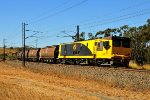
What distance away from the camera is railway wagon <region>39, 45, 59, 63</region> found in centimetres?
5584

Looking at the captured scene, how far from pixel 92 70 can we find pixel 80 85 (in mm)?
3147

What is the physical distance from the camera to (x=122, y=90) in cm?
2483

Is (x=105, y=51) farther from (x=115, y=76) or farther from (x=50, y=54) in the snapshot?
(x=50, y=54)

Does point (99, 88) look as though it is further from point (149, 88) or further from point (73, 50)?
point (73, 50)

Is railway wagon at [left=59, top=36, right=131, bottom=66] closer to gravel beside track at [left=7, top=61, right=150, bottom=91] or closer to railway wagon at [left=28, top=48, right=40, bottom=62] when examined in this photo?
gravel beside track at [left=7, top=61, right=150, bottom=91]

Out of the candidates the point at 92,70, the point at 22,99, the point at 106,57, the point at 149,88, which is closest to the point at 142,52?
the point at 106,57

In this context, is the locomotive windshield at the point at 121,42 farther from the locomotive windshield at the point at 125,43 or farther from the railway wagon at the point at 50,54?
Answer: the railway wagon at the point at 50,54

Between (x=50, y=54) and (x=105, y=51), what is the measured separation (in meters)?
21.6

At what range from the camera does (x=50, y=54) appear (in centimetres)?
5744

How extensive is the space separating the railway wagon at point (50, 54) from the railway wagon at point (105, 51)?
12.2 m

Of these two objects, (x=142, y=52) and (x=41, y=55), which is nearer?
(x=142, y=52)

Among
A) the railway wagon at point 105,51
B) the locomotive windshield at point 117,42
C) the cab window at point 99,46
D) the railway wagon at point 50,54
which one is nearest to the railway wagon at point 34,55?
the railway wagon at point 50,54

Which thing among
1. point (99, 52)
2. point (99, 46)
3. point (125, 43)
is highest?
point (125, 43)

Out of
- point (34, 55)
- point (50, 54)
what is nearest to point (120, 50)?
point (50, 54)
